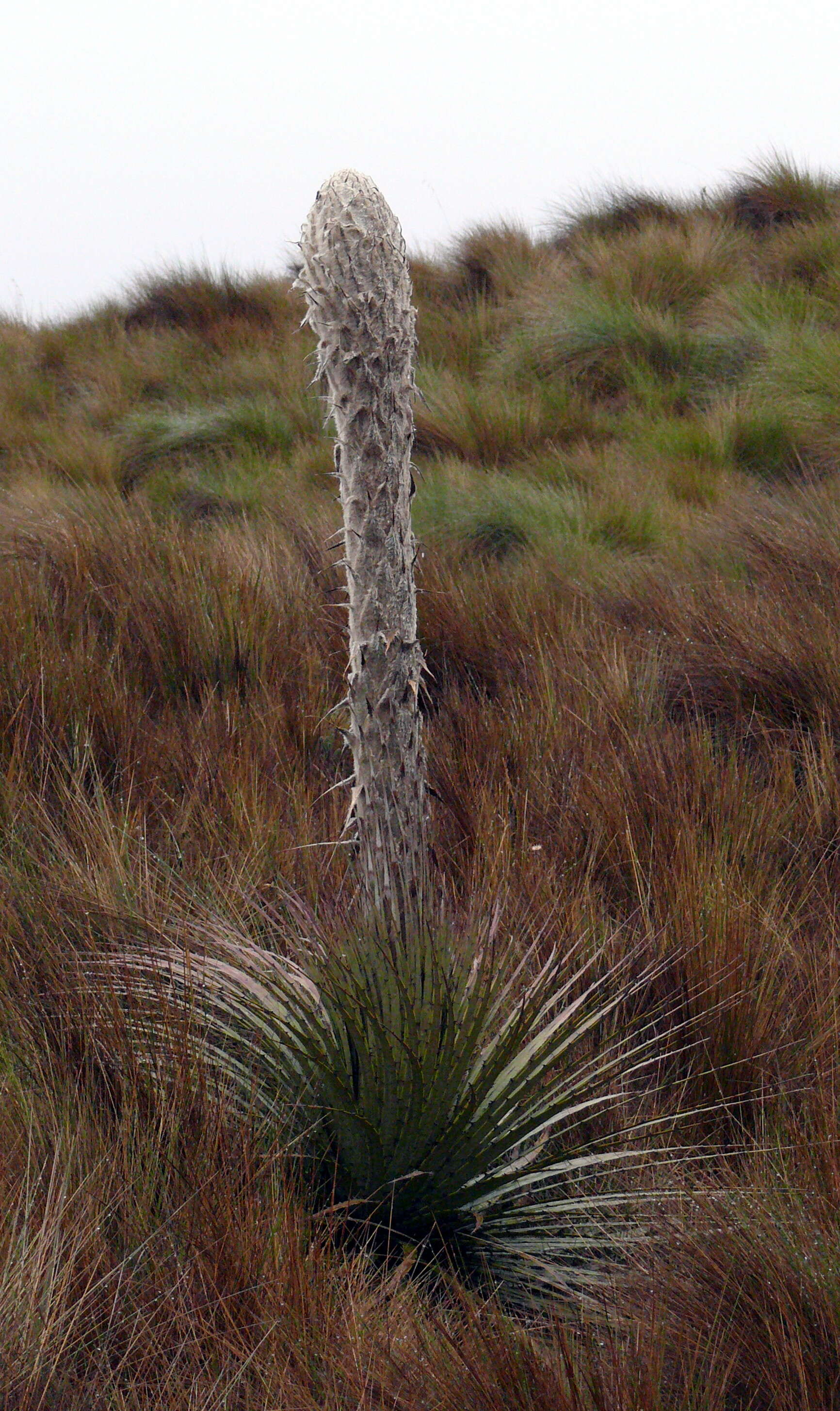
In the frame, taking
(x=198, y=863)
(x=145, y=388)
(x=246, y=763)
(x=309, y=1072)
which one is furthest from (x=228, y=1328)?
(x=145, y=388)

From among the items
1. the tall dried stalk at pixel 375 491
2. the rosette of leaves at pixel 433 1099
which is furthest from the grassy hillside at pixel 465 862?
the tall dried stalk at pixel 375 491

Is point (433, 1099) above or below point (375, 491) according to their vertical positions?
below

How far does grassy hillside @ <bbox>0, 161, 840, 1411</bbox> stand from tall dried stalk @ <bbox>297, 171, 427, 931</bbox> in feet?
0.55

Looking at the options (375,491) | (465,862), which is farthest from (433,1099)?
(375,491)

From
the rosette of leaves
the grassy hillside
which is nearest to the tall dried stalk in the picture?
the grassy hillside

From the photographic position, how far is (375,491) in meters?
2.04

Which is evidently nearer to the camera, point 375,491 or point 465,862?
point 375,491

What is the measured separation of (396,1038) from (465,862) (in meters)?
0.93

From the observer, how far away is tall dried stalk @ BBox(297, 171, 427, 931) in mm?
1945

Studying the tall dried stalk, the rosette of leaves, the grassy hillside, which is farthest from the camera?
the tall dried stalk

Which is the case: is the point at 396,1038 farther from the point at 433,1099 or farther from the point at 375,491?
the point at 375,491

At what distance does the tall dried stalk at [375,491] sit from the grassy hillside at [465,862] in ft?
0.55

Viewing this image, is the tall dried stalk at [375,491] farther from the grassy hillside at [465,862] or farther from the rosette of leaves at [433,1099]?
the rosette of leaves at [433,1099]

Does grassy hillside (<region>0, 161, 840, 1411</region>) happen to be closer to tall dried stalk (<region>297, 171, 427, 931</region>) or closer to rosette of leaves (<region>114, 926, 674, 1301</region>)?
rosette of leaves (<region>114, 926, 674, 1301</region>)
